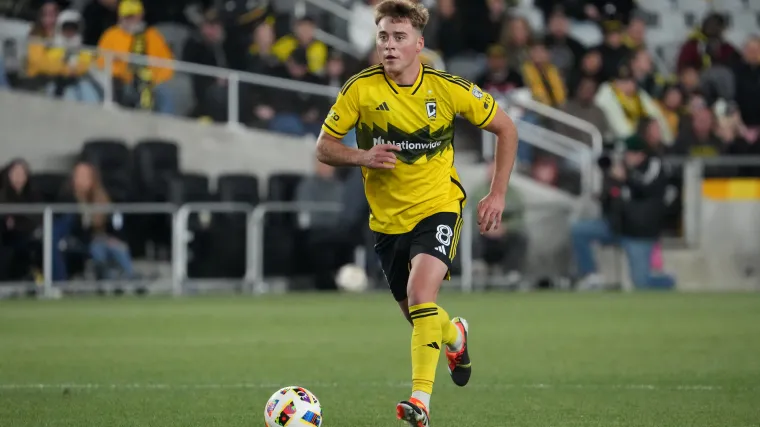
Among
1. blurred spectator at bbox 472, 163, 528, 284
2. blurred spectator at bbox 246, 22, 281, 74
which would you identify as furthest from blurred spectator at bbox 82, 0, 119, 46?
blurred spectator at bbox 472, 163, 528, 284

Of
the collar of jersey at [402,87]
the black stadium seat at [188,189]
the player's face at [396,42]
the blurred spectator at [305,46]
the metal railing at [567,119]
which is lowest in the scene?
the black stadium seat at [188,189]

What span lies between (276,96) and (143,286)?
418 centimetres

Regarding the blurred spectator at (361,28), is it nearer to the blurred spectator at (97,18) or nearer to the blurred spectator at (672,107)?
the blurred spectator at (97,18)

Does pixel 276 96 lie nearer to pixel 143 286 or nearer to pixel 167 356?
pixel 143 286

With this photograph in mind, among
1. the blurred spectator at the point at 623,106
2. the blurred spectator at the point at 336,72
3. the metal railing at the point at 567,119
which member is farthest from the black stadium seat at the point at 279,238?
the blurred spectator at the point at 623,106

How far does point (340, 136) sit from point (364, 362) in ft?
12.1

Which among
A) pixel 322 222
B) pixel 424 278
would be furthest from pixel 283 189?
pixel 424 278

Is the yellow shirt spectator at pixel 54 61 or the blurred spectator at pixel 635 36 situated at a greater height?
the blurred spectator at pixel 635 36

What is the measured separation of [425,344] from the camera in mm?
7328

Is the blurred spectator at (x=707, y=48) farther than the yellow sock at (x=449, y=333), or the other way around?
the blurred spectator at (x=707, y=48)

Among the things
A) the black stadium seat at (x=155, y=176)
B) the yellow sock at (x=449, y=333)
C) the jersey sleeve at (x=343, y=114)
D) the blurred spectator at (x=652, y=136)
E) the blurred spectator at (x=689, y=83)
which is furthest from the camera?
the blurred spectator at (x=689, y=83)

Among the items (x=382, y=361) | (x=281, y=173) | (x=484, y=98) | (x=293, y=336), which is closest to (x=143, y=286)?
(x=281, y=173)

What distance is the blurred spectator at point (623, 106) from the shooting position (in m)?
22.3

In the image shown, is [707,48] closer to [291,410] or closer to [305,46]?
[305,46]
